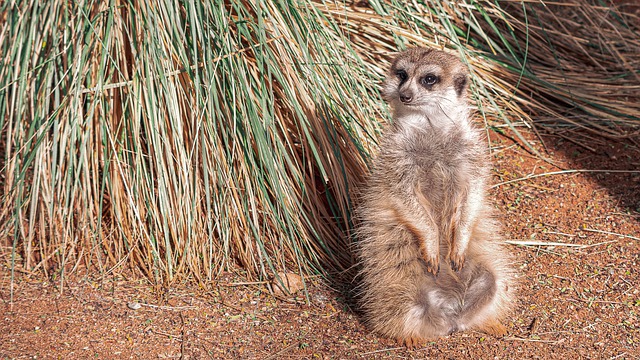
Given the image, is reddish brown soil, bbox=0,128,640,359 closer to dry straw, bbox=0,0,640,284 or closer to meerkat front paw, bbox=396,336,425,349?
meerkat front paw, bbox=396,336,425,349

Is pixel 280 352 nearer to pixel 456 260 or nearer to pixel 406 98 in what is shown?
pixel 456 260

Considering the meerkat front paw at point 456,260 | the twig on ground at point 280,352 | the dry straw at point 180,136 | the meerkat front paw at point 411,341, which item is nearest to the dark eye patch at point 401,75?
the dry straw at point 180,136

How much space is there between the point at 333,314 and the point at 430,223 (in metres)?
0.56

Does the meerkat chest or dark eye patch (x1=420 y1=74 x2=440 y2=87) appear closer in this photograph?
dark eye patch (x1=420 y1=74 x2=440 y2=87)

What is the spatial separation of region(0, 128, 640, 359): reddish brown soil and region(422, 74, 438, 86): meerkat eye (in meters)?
0.94

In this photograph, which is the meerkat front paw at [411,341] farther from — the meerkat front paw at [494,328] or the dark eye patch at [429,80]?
the dark eye patch at [429,80]

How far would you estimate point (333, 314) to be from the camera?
9.61ft

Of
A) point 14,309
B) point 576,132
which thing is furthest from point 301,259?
point 576,132

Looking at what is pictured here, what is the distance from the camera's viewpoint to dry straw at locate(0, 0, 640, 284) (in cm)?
295

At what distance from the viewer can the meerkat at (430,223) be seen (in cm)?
269

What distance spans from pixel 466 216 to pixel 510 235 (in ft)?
2.28

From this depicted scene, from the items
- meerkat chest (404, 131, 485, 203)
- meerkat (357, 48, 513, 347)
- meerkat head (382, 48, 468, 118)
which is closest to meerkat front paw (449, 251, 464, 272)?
meerkat (357, 48, 513, 347)

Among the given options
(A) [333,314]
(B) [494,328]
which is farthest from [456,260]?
(A) [333,314]

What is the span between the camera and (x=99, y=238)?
10.3 ft
